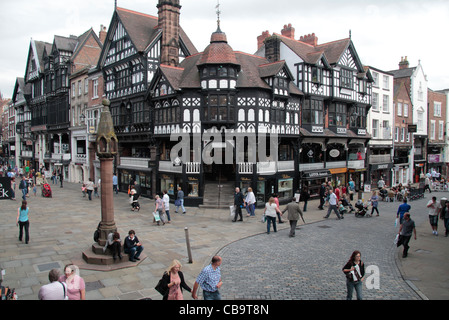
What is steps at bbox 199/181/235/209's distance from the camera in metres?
22.0

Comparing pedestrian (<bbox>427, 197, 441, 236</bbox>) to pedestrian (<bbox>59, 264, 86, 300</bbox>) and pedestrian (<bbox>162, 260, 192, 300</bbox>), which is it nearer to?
pedestrian (<bbox>162, 260, 192, 300</bbox>)

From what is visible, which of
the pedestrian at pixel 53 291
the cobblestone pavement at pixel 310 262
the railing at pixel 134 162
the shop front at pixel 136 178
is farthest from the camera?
the railing at pixel 134 162

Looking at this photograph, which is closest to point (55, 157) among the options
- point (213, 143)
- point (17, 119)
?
point (17, 119)

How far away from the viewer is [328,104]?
92.8 ft

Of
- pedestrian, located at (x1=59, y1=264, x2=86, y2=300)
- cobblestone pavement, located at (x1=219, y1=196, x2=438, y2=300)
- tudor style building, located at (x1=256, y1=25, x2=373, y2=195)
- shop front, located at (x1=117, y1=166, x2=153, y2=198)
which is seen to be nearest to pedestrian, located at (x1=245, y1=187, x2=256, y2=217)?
cobblestone pavement, located at (x1=219, y1=196, x2=438, y2=300)

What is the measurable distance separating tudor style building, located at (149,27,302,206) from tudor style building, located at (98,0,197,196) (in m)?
2.24

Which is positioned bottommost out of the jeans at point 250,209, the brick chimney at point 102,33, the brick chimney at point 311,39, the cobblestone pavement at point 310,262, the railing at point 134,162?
the cobblestone pavement at point 310,262

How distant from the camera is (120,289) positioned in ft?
28.1

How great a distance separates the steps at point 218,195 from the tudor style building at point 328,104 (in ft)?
19.7

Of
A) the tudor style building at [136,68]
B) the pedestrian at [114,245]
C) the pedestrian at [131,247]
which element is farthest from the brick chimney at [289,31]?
the pedestrian at [114,245]

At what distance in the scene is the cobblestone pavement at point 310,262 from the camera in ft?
28.0

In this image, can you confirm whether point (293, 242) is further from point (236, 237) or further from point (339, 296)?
point (339, 296)

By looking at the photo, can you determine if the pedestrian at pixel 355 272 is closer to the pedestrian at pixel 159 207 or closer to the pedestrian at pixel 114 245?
the pedestrian at pixel 114 245

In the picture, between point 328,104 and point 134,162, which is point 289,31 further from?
point 134,162
